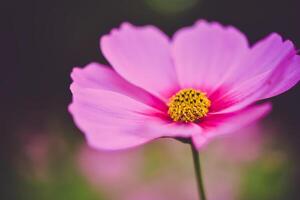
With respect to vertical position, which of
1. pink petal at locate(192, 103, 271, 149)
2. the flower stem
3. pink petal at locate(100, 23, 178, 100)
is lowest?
the flower stem

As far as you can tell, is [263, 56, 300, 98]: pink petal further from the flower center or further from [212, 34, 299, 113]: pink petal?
the flower center

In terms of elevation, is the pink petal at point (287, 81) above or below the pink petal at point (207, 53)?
below

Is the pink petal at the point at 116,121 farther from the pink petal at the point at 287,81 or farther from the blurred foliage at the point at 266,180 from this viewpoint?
the blurred foliage at the point at 266,180

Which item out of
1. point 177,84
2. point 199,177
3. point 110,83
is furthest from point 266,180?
point 199,177

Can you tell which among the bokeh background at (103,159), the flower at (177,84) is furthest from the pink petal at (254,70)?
the bokeh background at (103,159)

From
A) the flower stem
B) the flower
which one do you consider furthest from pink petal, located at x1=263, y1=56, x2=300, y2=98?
the flower stem

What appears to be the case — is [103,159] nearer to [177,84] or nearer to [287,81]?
[177,84]
